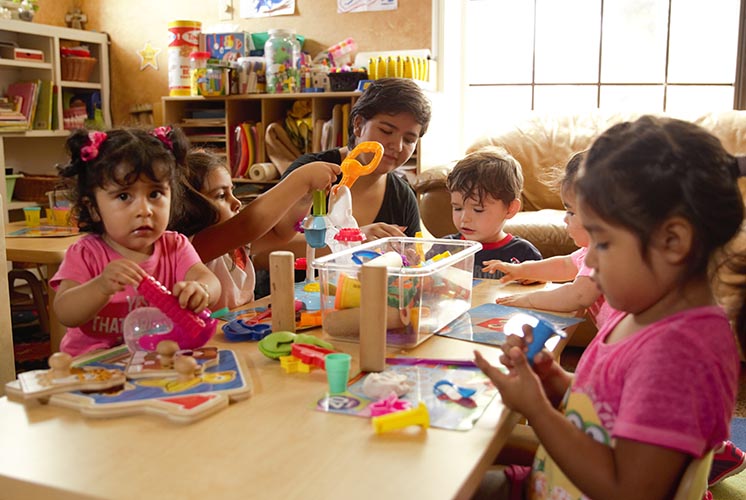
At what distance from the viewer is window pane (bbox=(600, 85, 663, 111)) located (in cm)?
418

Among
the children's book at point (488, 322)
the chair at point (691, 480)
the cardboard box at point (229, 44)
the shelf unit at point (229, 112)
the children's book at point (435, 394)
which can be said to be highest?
the cardboard box at point (229, 44)

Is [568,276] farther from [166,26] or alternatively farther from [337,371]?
[166,26]

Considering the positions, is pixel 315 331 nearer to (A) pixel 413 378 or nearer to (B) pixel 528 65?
(A) pixel 413 378

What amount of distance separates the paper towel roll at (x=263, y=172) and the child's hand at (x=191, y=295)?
3103 mm

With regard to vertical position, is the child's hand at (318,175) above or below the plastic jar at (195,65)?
below

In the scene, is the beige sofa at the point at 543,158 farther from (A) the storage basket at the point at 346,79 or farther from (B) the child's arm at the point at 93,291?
Result: (B) the child's arm at the point at 93,291

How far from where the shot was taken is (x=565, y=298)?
4.65ft

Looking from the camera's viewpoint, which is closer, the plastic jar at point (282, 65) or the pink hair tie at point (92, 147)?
the pink hair tie at point (92, 147)

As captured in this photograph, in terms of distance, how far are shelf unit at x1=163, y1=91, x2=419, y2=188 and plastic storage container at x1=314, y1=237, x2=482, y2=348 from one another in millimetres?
2666

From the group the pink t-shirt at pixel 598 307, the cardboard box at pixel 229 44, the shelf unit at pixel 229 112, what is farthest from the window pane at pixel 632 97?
the pink t-shirt at pixel 598 307

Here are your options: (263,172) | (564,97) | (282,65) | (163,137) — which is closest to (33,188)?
(263,172)

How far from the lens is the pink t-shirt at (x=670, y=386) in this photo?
2.48ft

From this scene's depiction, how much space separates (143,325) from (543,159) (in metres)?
3.12

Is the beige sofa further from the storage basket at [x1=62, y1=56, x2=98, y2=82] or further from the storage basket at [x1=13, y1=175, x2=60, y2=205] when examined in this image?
the storage basket at [x1=62, y1=56, x2=98, y2=82]
